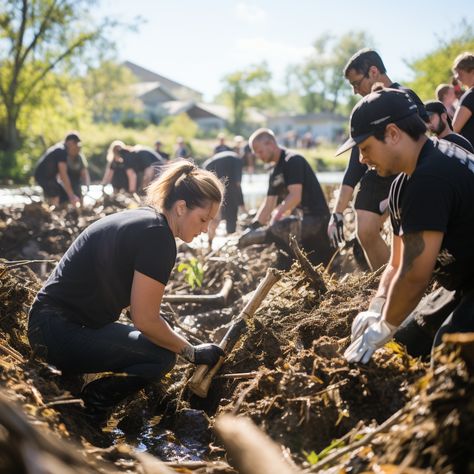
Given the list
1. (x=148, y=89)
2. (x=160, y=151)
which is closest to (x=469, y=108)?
(x=160, y=151)

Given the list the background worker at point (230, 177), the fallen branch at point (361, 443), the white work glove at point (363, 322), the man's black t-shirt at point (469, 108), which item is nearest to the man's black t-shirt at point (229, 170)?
the background worker at point (230, 177)

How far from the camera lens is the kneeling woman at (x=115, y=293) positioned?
3.65 meters

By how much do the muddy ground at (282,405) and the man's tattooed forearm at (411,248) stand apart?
1.63ft

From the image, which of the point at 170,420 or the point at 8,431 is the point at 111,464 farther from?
the point at 170,420

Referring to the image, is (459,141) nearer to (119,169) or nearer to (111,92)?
(119,169)

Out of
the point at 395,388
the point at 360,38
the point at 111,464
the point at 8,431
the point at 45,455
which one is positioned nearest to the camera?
the point at 45,455

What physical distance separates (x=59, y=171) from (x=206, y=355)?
8294 millimetres

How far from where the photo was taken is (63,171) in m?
11.3

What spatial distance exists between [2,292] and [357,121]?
266 cm

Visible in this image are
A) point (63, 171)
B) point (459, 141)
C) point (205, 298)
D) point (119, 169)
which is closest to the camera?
point (459, 141)

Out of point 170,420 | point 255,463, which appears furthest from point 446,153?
point 170,420

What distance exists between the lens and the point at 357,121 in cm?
312

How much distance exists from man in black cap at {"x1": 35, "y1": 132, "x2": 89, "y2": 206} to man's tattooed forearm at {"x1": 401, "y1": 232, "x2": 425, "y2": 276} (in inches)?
365

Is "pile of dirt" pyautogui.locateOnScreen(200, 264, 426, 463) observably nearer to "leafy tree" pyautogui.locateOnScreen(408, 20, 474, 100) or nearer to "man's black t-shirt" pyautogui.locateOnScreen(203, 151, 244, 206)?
"man's black t-shirt" pyautogui.locateOnScreen(203, 151, 244, 206)
